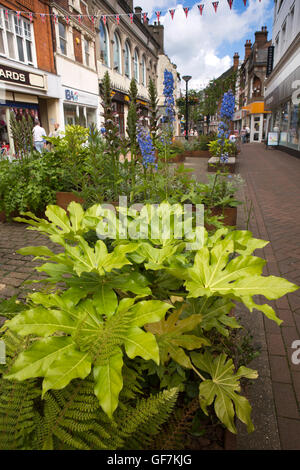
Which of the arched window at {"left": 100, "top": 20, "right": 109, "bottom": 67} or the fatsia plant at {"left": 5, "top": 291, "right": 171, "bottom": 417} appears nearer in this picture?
the fatsia plant at {"left": 5, "top": 291, "right": 171, "bottom": 417}

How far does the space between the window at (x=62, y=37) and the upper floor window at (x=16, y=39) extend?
7.68ft

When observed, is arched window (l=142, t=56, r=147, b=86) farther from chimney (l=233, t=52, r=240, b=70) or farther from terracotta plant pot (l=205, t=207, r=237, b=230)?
chimney (l=233, t=52, r=240, b=70)

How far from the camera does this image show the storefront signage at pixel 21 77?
12.7m

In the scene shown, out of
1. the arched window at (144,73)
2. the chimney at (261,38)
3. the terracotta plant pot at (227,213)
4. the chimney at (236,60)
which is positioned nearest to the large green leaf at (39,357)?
the terracotta plant pot at (227,213)

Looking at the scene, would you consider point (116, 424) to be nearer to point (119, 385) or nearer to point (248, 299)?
point (119, 385)

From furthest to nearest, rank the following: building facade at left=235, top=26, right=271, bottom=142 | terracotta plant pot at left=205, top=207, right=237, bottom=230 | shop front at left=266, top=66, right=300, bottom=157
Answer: building facade at left=235, top=26, right=271, bottom=142
shop front at left=266, top=66, right=300, bottom=157
terracotta plant pot at left=205, top=207, right=237, bottom=230

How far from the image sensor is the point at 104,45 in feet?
69.2

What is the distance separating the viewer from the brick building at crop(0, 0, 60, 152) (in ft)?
42.7

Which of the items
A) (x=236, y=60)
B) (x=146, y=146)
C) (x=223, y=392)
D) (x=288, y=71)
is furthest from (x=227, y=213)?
(x=236, y=60)

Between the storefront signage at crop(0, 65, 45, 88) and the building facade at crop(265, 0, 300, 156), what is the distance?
12.2 meters

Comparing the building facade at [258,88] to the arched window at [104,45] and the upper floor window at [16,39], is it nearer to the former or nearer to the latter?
the arched window at [104,45]

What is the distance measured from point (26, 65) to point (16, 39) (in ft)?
3.36

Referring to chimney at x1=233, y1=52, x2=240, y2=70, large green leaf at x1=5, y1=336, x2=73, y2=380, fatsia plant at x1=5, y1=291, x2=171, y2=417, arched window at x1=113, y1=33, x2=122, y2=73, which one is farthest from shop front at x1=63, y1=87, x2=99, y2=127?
chimney at x1=233, y1=52, x2=240, y2=70

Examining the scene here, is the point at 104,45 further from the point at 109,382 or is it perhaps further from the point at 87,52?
the point at 109,382
